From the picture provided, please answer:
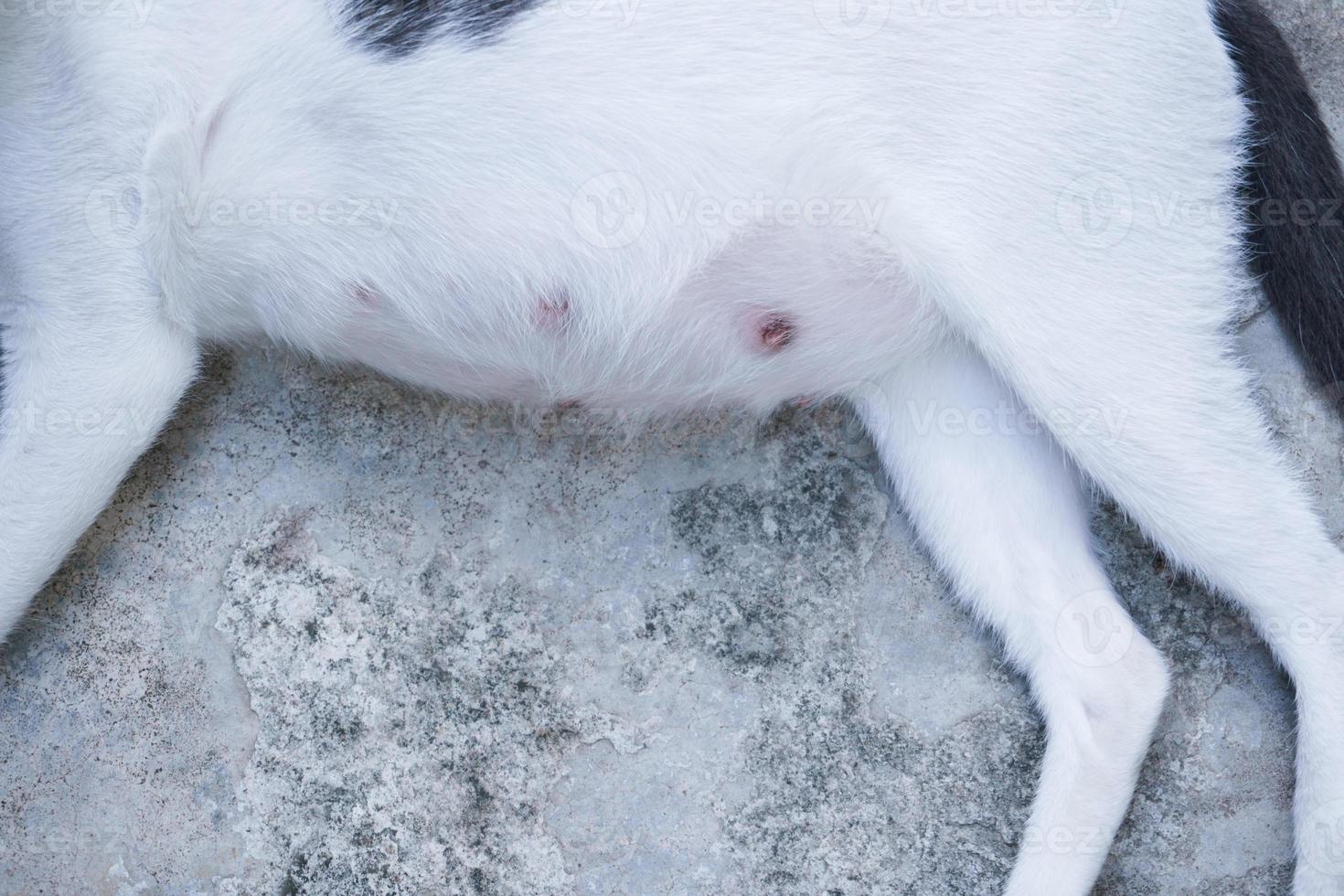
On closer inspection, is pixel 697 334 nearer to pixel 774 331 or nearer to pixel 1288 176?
pixel 774 331

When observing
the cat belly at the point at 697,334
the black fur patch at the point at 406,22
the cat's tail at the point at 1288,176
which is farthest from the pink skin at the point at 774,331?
the cat's tail at the point at 1288,176

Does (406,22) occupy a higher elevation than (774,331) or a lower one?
higher

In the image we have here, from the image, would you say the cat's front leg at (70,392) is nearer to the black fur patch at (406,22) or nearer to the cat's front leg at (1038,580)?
the black fur patch at (406,22)

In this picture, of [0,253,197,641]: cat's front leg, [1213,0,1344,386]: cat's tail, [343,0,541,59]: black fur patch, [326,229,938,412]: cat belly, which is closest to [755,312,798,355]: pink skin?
[326,229,938,412]: cat belly

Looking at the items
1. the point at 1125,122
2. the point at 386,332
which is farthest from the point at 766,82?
the point at 386,332

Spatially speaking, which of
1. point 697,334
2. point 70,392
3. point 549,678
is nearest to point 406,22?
point 697,334
